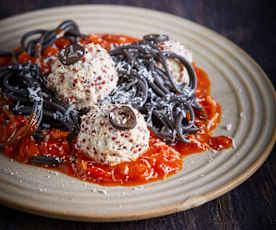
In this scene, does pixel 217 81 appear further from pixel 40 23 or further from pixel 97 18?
pixel 40 23

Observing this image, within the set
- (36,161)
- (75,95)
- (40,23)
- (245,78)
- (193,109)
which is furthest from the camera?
(40,23)

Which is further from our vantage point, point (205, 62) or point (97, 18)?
point (97, 18)

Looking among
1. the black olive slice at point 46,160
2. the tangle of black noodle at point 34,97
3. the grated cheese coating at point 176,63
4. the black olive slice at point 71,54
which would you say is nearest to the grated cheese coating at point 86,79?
the black olive slice at point 71,54

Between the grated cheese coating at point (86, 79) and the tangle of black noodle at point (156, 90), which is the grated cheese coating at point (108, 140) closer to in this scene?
the grated cheese coating at point (86, 79)

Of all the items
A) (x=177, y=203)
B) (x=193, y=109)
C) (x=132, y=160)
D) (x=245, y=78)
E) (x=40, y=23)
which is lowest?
(x=177, y=203)

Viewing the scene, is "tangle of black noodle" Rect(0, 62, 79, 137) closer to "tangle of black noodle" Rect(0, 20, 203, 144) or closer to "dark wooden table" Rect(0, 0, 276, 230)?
"tangle of black noodle" Rect(0, 20, 203, 144)

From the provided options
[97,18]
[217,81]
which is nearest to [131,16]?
[97,18]

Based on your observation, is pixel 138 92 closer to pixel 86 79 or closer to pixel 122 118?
pixel 86 79
